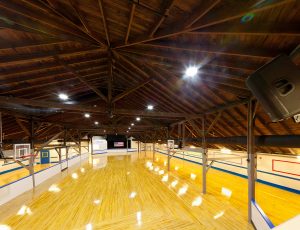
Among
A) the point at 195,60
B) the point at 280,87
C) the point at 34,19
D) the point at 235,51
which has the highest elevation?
the point at 34,19

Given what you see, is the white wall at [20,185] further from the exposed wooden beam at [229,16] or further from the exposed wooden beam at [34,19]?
the exposed wooden beam at [229,16]

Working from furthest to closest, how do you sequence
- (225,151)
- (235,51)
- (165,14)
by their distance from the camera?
(225,151) < (235,51) < (165,14)

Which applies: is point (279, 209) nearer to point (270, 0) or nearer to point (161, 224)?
point (161, 224)

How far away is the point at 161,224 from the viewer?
4293mm

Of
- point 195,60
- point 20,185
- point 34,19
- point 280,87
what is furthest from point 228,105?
point 20,185

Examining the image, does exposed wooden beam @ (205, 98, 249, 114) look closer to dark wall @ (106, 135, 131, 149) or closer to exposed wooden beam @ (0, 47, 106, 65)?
exposed wooden beam @ (0, 47, 106, 65)

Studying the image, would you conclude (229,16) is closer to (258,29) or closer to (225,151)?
(258,29)

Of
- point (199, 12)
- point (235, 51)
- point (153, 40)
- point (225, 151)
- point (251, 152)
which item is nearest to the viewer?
point (199, 12)

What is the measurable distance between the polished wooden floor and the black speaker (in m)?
3.96

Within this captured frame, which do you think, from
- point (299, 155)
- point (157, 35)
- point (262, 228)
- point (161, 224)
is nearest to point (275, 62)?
point (157, 35)

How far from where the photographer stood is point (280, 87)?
1.82m

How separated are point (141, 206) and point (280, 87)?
546 cm

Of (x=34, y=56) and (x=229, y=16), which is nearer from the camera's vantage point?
(x=229, y=16)

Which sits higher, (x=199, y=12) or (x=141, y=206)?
(x=199, y=12)
